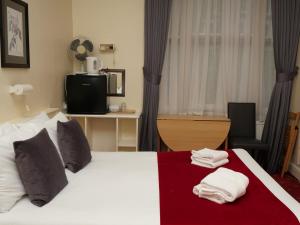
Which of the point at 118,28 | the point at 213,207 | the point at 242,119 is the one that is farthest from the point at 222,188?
the point at 118,28

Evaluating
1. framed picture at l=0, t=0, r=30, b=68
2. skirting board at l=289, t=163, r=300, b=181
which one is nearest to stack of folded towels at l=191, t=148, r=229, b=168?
framed picture at l=0, t=0, r=30, b=68

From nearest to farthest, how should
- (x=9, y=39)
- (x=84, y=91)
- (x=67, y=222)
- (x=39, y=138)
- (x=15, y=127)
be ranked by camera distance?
(x=67, y=222) → (x=39, y=138) → (x=15, y=127) → (x=9, y=39) → (x=84, y=91)

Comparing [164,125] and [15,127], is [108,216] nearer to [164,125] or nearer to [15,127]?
[15,127]

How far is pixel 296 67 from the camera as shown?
3797mm

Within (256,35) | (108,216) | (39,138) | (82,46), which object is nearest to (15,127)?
(39,138)

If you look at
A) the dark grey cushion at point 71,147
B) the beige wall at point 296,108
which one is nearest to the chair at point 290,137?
the beige wall at point 296,108

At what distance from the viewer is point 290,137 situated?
12.3 ft

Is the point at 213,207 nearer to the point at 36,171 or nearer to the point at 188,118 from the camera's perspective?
the point at 36,171

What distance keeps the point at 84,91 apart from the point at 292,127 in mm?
2673

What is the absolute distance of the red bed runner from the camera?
1.47 meters

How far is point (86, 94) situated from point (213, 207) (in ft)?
7.68

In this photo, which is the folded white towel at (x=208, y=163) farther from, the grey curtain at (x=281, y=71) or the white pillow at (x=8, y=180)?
the grey curtain at (x=281, y=71)

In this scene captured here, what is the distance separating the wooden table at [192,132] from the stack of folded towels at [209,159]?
3.92 ft

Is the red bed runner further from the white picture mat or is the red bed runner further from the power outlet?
the power outlet
